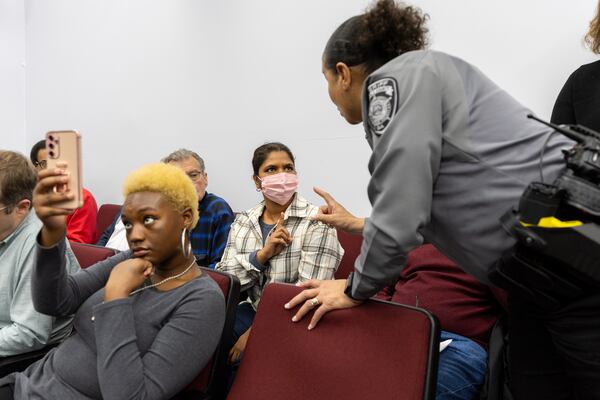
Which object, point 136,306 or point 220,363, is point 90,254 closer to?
point 136,306

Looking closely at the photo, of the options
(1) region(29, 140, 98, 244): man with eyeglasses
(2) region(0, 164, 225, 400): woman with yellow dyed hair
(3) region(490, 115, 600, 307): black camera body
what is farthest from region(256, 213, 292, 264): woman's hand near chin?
(1) region(29, 140, 98, 244): man with eyeglasses

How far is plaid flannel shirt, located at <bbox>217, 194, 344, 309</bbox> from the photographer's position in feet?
6.52

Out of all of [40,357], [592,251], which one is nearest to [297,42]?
[40,357]

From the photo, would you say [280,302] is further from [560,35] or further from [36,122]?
[36,122]

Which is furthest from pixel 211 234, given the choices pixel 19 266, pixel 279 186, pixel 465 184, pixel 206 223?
pixel 465 184

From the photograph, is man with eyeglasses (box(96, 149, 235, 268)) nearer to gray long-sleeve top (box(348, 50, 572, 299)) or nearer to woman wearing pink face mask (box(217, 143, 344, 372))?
woman wearing pink face mask (box(217, 143, 344, 372))

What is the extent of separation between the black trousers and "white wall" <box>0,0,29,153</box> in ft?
16.4

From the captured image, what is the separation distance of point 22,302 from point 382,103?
1.22m

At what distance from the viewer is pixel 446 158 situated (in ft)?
3.10

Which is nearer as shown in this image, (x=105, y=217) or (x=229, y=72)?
(x=229, y=72)

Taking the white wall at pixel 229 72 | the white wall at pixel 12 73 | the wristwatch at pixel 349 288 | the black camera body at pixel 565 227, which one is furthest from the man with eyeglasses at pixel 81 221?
the black camera body at pixel 565 227

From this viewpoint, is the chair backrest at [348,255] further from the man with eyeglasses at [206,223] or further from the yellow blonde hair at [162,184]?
the yellow blonde hair at [162,184]

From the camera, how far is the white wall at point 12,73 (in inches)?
184

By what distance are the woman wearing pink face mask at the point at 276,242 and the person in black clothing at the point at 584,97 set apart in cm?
98
